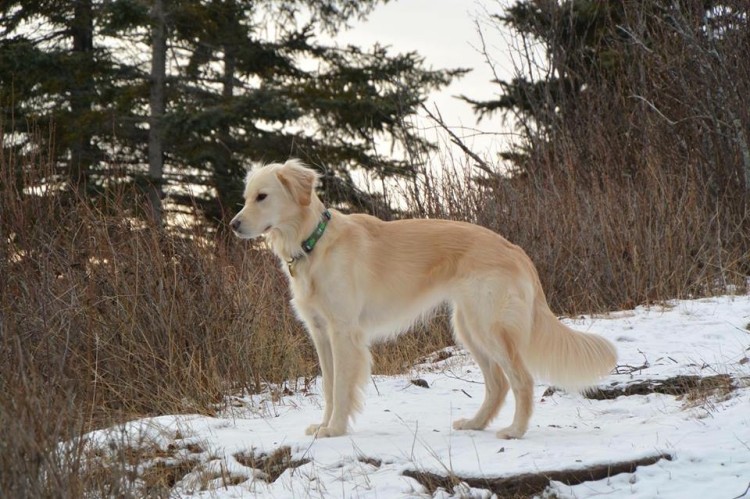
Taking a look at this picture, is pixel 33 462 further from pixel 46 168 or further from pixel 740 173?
pixel 740 173

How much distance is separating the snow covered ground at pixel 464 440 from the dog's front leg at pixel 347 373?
0.45 ft

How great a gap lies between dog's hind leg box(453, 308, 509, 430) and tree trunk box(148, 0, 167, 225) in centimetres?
1097

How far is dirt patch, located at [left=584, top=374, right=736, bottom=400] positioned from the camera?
445cm

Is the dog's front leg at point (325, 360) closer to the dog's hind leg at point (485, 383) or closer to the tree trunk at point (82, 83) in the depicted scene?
the dog's hind leg at point (485, 383)

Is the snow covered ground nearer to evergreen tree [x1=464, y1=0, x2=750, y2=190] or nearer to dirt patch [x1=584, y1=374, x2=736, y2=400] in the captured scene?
dirt patch [x1=584, y1=374, x2=736, y2=400]

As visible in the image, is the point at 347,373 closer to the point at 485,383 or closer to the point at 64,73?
the point at 485,383

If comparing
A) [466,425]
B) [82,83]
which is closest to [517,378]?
[466,425]

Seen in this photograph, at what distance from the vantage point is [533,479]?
11.3 ft

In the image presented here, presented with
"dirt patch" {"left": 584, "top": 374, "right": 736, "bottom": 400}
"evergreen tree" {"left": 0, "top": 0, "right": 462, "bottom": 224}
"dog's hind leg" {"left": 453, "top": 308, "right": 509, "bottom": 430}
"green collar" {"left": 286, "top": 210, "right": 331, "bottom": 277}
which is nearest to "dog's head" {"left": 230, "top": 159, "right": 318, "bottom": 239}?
"green collar" {"left": 286, "top": 210, "right": 331, "bottom": 277}

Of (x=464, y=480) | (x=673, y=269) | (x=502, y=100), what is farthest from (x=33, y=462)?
(x=502, y=100)

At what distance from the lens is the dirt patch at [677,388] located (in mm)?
4449

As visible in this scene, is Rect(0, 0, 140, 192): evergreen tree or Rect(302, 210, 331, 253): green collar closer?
Rect(302, 210, 331, 253): green collar

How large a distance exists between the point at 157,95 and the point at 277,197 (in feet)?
41.5

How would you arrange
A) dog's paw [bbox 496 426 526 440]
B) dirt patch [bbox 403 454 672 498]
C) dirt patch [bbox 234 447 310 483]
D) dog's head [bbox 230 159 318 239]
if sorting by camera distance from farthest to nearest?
dog's head [bbox 230 159 318 239]
dog's paw [bbox 496 426 526 440]
dirt patch [bbox 234 447 310 483]
dirt patch [bbox 403 454 672 498]
